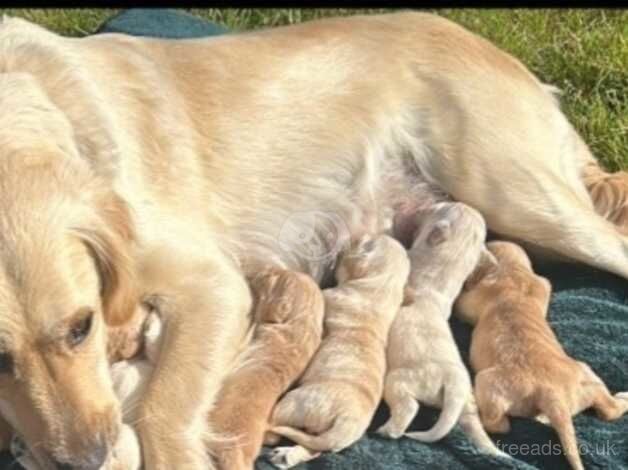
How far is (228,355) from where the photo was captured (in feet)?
12.0

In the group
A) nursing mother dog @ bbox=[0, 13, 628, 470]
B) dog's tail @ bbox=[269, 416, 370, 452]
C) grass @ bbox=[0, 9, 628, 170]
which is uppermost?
nursing mother dog @ bbox=[0, 13, 628, 470]

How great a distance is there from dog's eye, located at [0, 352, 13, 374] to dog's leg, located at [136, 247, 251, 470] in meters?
0.52

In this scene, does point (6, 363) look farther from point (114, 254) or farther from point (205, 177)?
point (205, 177)

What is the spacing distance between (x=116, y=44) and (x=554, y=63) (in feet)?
7.76

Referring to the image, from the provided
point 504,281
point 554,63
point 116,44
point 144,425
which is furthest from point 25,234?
point 554,63

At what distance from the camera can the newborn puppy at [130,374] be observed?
325 cm

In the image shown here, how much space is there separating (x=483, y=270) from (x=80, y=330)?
1412 millimetres

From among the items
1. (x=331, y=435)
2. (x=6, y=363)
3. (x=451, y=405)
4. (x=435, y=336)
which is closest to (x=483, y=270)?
(x=435, y=336)

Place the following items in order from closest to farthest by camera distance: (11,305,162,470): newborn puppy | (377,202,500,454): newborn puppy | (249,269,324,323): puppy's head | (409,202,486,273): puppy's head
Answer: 1. (11,305,162,470): newborn puppy
2. (377,202,500,454): newborn puppy
3. (249,269,324,323): puppy's head
4. (409,202,486,273): puppy's head

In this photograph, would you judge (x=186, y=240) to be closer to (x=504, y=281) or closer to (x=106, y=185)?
(x=106, y=185)

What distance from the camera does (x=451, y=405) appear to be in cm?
334

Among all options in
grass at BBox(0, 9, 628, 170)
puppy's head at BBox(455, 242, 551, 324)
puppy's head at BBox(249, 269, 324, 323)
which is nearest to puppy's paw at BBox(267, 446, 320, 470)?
puppy's head at BBox(249, 269, 324, 323)

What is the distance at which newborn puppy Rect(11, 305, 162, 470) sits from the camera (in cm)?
325

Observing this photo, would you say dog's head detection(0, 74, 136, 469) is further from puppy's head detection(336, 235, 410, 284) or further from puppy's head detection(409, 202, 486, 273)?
puppy's head detection(409, 202, 486, 273)
